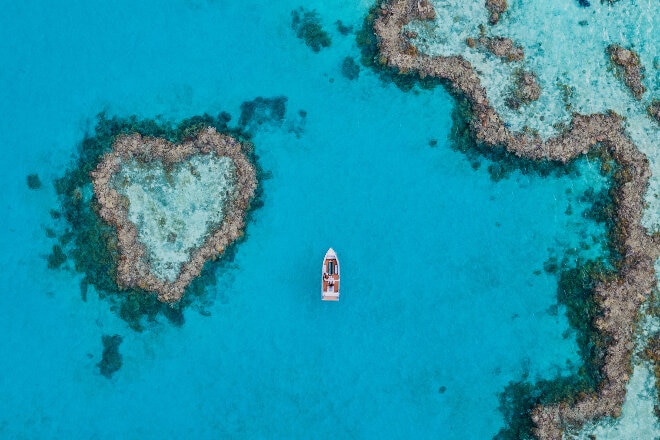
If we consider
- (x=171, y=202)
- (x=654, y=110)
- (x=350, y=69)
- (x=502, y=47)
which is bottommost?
(x=171, y=202)

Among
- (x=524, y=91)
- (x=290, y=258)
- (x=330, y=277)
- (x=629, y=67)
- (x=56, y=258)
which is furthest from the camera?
(x=629, y=67)

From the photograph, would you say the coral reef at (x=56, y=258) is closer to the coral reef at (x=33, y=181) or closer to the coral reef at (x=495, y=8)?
the coral reef at (x=33, y=181)

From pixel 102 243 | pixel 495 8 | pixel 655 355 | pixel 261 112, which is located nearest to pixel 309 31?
pixel 261 112

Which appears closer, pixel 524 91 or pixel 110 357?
pixel 110 357

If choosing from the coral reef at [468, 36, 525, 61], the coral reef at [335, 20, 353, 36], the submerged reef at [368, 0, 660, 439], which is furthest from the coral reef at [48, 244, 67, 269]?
the coral reef at [468, 36, 525, 61]

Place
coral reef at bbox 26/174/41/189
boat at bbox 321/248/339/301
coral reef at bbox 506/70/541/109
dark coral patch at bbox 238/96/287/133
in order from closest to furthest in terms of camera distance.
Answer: boat at bbox 321/248/339/301, coral reef at bbox 26/174/41/189, dark coral patch at bbox 238/96/287/133, coral reef at bbox 506/70/541/109

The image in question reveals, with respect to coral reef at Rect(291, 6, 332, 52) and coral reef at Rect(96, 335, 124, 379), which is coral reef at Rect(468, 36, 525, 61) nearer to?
coral reef at Rect(291, 6, 332, 52)

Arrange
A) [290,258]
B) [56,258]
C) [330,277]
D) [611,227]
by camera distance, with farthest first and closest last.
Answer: [611,227] < [290,258] < [56,258] < [330,277]

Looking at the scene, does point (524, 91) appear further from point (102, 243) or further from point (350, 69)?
point (102, 243)
